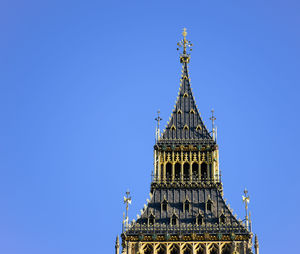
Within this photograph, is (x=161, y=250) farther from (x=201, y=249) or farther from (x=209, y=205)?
(x=209, y=205)

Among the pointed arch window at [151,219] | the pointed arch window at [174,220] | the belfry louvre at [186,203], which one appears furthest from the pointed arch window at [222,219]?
the pointed arch window at [151,219]

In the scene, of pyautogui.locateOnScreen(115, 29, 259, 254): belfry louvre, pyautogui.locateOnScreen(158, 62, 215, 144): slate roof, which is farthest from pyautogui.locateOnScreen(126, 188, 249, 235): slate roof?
pyautogui.locateOnScreen(158, 62, 215, 144): slate roof

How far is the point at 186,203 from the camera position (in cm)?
7612

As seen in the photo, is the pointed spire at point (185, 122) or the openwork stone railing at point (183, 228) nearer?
the openwork stone railing at point (183, 228)

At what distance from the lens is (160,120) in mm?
84688

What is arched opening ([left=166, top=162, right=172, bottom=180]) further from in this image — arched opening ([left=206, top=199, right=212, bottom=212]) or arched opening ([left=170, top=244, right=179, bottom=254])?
arched opening ([left=170, top=244, right=179, bottom=254])

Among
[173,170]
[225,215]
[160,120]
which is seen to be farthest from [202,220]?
[160,120]

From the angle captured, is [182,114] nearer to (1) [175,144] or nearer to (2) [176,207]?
(1) [175,144]

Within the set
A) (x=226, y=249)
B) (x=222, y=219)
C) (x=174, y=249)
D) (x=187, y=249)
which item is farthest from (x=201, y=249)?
(x=222, y=219)

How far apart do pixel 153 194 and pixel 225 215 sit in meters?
7.31

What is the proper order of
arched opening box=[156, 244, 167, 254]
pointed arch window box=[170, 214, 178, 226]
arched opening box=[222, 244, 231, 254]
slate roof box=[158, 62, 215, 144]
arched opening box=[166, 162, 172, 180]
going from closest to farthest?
1. arched opening box=[222, 244, 231, 254]
2. arched opening box=[156, 244, 167, 254]
3. pointed arch window box=[170, 214, 178, 226]
4. arched opening box=[166, 162, 172, 180]
5. slate roof box=[158, 62, 215, 144]

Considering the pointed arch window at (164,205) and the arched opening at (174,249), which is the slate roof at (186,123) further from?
the arched opening at (174,249)

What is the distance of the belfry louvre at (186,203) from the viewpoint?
236 feet

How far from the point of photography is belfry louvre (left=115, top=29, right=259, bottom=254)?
72062 millimetres
